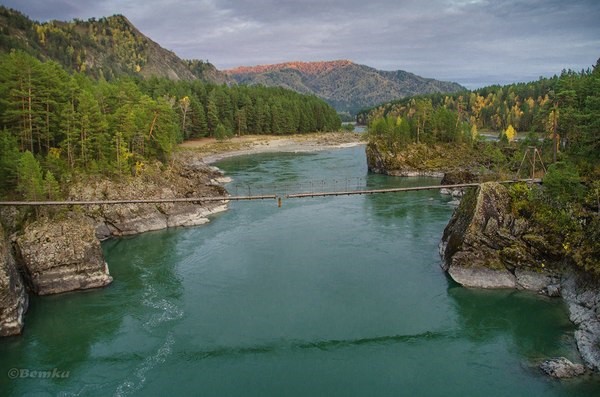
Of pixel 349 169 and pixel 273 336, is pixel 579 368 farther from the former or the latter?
pixel 349 169

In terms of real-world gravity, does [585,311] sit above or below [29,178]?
below

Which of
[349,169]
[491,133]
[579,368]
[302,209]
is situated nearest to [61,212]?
[302,209]

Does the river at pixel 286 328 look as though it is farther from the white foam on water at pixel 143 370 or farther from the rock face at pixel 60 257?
the rock face at pixel 60 257

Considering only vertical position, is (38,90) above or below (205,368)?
above

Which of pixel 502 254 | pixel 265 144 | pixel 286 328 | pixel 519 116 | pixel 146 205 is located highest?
pixel 519 116

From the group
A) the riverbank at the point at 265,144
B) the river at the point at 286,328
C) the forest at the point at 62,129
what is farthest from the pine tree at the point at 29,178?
the riverbank at the point at 265,144

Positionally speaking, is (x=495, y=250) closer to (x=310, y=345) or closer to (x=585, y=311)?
(x=585, y=311)

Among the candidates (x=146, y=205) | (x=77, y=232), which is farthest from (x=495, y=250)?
(x=146, y=205)
